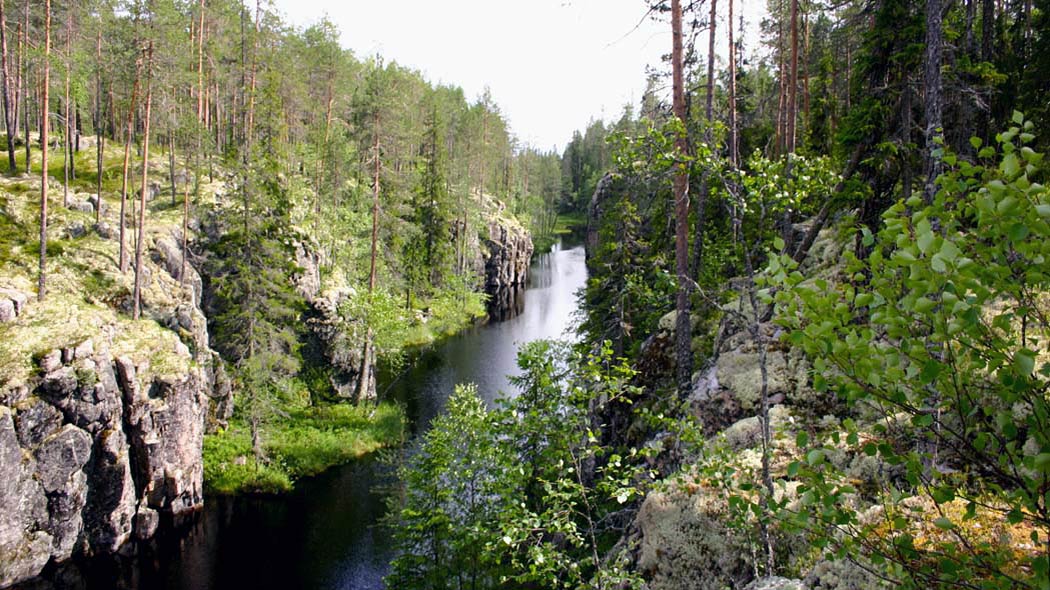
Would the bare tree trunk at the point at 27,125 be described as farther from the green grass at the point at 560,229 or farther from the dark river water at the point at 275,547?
the green grass at the point at 560,229

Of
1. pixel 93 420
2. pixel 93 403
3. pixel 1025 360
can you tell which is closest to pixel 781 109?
pixel 1025 360

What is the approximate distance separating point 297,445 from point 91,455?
7990 millimetres

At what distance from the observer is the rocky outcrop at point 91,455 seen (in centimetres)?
1527

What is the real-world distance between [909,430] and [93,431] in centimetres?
2018

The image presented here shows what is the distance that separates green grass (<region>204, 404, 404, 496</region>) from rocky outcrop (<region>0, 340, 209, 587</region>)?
1640 mm

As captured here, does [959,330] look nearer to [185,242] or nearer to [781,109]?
[781,109]

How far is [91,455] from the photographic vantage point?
16766 mm

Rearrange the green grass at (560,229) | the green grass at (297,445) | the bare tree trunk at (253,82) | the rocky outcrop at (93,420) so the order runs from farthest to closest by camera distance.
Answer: the green grass at (560,229)
the bare tree trunk at (253,82)
the green grass at (297,445)
the rocky outcrop at (93,420)

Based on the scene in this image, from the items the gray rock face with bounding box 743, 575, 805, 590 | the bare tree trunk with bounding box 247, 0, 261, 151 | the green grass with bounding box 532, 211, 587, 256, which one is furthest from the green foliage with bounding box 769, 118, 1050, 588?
the green grass with bounding box 532, 211, 587, 256

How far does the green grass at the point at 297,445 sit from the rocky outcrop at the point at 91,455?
1.64 metres

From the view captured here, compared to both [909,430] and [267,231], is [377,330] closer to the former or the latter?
[267,231]

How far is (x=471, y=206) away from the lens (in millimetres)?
54344

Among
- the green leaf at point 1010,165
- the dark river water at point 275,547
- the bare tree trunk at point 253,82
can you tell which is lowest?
the dark river water at point 275,547

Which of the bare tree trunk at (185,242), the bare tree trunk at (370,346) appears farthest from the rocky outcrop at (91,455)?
the bare tree trunk at (370,346)
